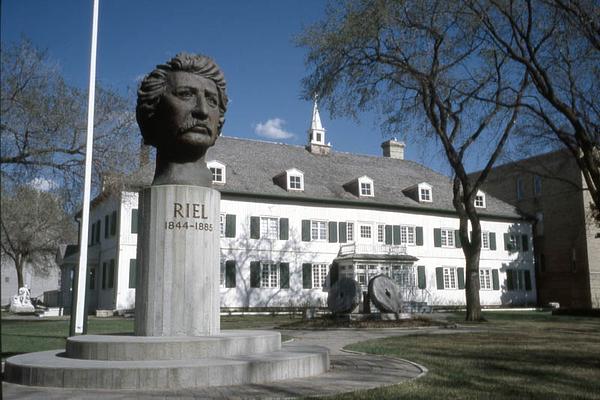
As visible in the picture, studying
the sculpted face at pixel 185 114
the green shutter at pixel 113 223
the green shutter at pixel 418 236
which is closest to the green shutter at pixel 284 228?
the green shutter at pixel 418 236

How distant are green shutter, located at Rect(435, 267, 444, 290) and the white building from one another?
8cm

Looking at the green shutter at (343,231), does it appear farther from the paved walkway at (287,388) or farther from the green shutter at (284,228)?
the paved walkway at (287,388)

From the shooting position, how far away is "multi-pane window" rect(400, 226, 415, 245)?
129 ft

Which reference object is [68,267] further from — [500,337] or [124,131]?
[500,337]

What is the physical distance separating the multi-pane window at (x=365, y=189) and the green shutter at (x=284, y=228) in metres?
5.96

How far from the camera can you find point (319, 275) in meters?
36.6

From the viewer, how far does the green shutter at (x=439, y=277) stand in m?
39.5

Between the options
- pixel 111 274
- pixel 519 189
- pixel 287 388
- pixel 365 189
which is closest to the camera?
pixel 287 388

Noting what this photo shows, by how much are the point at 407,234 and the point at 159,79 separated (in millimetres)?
32353

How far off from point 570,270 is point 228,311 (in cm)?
2606

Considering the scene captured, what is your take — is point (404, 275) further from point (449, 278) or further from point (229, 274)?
point (229, 274)

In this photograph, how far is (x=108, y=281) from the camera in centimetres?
3391

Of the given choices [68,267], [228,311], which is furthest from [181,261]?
[68,267]

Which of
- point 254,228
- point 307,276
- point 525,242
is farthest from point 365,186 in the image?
point 525,242
